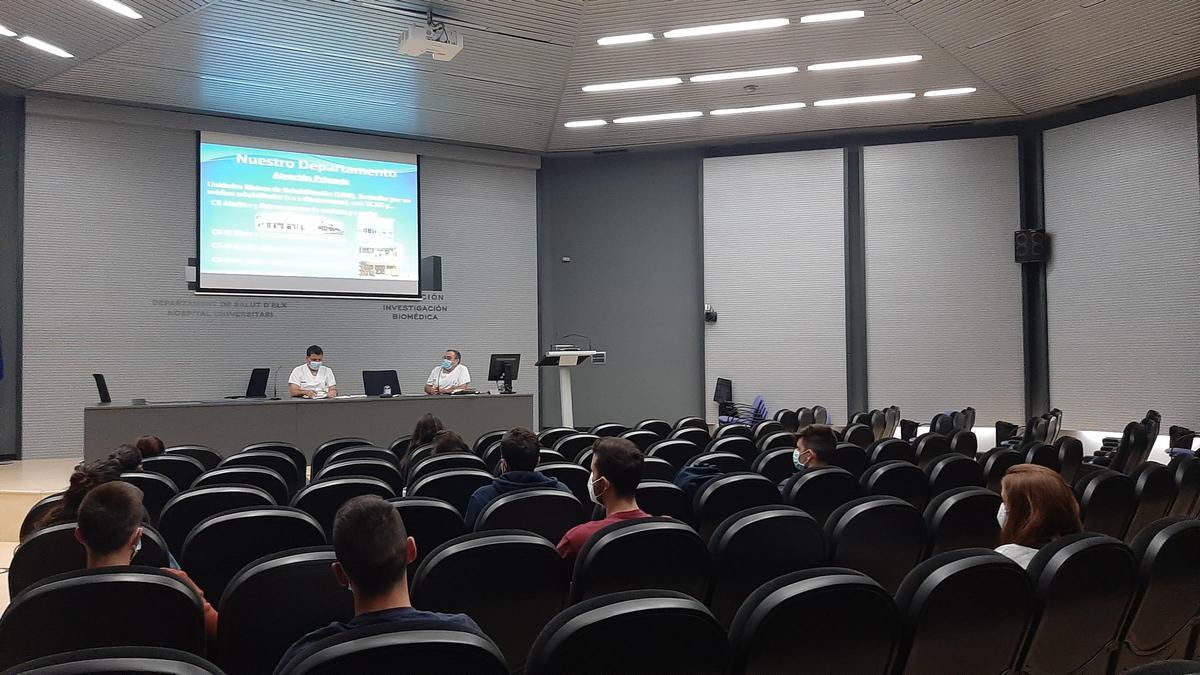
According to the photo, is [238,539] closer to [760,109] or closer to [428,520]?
[428,520]

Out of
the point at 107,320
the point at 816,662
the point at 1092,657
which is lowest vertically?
the point at 1092,657

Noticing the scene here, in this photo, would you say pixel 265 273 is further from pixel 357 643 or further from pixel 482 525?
pixel 357 643

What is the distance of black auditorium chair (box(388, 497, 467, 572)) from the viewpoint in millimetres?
3052

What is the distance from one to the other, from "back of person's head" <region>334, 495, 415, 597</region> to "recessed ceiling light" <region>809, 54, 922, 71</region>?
Answer: 9.44 metres

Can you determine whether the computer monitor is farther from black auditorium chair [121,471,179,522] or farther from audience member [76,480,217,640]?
audience member [76,480,217,640]

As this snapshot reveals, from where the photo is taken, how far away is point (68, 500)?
10.4 feet

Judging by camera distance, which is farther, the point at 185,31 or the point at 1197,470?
the point at 185,31

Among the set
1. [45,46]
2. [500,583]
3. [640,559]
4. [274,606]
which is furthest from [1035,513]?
[45,46]

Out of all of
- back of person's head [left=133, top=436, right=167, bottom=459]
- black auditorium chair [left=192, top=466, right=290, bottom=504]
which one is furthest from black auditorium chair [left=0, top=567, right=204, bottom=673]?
back of person's head [left=133, top=436, right=167, bottom=459]

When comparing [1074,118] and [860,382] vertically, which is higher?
[1074,118]

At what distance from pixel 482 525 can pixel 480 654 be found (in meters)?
1.77

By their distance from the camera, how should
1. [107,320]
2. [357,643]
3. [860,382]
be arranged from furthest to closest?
[860,382] < [107,320] < [357,643]

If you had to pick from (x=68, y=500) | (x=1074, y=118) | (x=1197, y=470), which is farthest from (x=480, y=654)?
(x=1074, y=118)

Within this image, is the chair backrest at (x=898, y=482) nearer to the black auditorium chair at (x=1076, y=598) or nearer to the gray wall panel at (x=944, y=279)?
the black auditorium chair at (x=1076, y=598)
